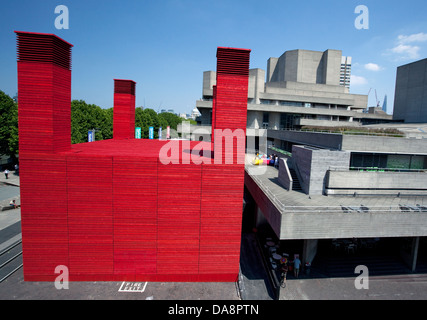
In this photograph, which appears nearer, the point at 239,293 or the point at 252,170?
the point at 239,293

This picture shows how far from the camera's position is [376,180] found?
1780cm

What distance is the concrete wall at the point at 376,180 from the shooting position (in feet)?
57.7

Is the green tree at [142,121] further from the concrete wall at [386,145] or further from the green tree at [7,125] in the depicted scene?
the concrete wall at [386,145]

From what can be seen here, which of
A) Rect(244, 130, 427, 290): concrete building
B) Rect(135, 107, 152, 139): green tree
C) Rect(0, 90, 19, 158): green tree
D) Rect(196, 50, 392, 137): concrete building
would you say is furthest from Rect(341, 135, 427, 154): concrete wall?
Rect(135, 107, 152, 139): green tree

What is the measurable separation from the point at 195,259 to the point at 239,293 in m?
2.95

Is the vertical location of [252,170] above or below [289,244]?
above

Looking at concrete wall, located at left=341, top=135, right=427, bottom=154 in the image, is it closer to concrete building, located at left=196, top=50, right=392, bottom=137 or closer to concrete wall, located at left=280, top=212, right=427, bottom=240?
concrete wall, located at left=280, top=212, right=427, bottom=240

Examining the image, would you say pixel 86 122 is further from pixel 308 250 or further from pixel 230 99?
pixel 308 250

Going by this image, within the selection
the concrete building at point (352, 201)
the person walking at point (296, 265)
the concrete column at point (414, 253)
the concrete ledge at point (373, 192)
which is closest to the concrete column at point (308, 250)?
the concrete building at point (352, 201)

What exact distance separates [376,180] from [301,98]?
34887mm

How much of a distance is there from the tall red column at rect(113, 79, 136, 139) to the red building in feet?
38.3
